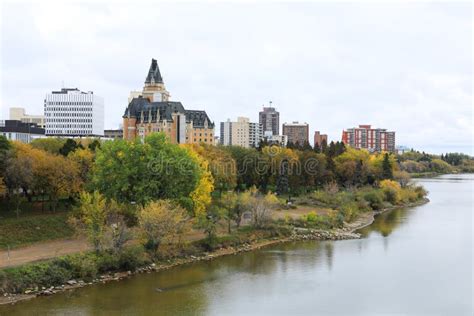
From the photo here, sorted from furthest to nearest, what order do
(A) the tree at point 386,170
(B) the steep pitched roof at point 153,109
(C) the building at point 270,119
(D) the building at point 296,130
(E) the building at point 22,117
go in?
(C) the building at point 270,119
(D) the building at point 296,130
(E) the building at point 22,117
(B) the steep pitched roof at point 153,109
(A) the tree at point 386,170

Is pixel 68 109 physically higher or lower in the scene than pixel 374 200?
higher

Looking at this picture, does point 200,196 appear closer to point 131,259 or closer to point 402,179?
point 131,259

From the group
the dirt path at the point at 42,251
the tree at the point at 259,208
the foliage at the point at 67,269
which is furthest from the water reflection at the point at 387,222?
the foliage at the point at 67,269

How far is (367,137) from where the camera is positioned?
163125mm

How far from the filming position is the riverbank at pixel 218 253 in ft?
59.7

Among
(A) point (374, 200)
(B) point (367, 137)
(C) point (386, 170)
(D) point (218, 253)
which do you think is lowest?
(D) point (218, 253)

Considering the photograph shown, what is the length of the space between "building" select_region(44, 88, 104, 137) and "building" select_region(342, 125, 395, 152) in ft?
326

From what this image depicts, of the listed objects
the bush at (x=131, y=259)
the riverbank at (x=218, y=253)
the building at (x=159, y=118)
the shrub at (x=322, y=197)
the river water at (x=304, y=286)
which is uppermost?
the building at (x=159, y=118)

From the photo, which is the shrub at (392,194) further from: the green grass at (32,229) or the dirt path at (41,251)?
the dirt path at (41,251)

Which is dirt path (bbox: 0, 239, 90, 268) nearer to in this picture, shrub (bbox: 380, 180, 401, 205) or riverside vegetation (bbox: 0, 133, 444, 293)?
riverside vegetation (bbox: 0, 133, 444, 293)

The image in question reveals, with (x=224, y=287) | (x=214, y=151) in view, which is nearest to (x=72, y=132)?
(x=214, y=151)

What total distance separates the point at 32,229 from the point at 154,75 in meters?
53.0

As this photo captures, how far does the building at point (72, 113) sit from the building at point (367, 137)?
99455mm

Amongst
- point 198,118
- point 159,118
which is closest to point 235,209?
point 159,118
